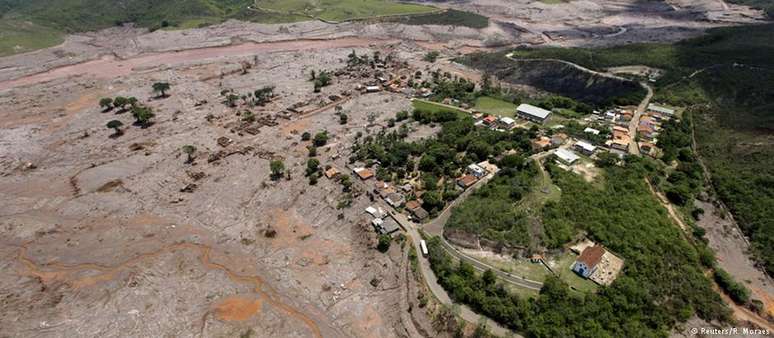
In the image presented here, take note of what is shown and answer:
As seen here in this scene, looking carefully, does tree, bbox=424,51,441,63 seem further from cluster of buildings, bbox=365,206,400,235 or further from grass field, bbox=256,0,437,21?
cluster of buildings, bbox=365,206,400,235

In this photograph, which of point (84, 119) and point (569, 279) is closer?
point (569, 279)

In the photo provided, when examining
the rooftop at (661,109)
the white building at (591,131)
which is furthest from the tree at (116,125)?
the rooftop at (661,109)

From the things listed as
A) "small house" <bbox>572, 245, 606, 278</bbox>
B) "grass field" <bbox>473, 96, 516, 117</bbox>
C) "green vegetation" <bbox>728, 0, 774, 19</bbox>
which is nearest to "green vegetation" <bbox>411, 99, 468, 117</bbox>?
"grass field" <bbox>473, 96, 516, 117</bbox>

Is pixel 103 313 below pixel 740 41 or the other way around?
below

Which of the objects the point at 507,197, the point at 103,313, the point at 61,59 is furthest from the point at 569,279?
the point at 61,59

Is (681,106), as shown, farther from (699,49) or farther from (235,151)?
(235,151)
